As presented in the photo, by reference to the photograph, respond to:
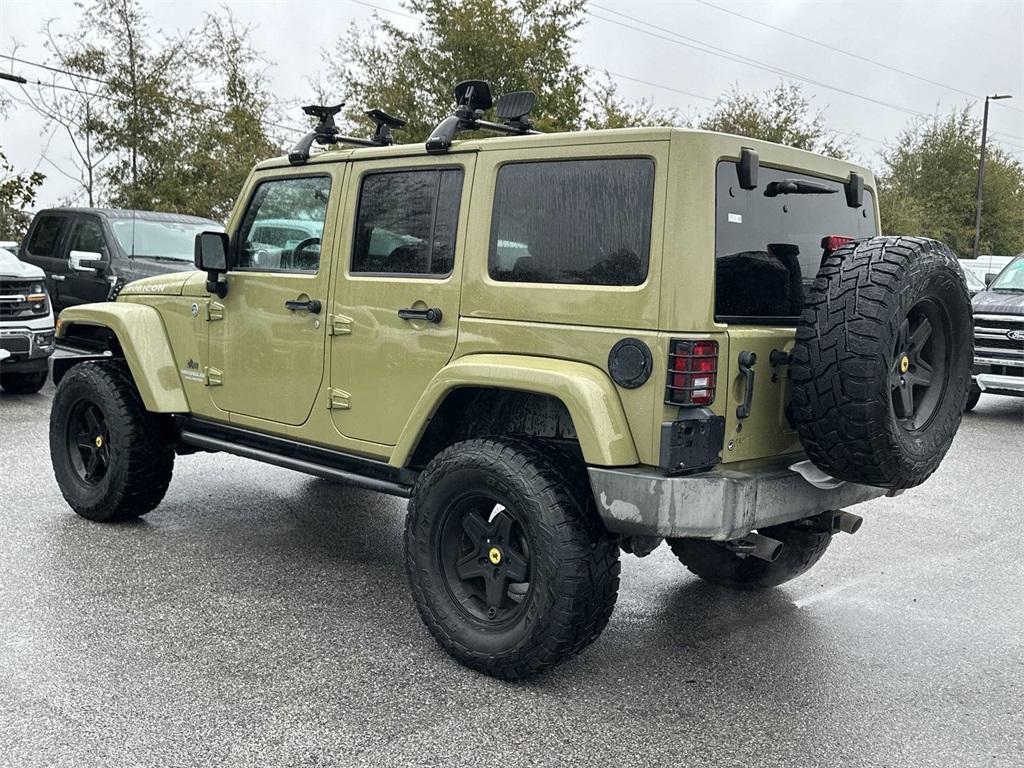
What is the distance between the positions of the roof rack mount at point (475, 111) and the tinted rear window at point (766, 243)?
3.31ft

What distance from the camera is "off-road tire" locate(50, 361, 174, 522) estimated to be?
17.3ft

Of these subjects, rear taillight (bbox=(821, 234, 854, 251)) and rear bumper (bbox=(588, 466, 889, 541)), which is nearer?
rear bumper (bbox=(588, 466, 889, 541))

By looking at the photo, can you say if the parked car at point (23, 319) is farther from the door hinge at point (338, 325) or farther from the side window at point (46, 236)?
the door hinge at point (338, 325)

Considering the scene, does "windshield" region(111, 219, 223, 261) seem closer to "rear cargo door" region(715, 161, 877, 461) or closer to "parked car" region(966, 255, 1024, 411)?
"rear cargo door" region(715, 161, 877, 461)

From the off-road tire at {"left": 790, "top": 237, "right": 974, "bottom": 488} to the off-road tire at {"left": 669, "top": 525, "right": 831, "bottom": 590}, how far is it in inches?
44.6

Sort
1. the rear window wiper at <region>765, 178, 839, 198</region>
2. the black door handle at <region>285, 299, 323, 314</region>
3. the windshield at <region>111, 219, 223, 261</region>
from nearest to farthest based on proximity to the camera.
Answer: the rear window wiper at <region>765, 178, 839, 198</region> → the black door handle at <region>285, 299, 323, 314</region> → the windshield at <region>111, 219, 223, 261</region>

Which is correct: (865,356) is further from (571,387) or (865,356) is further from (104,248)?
(104,248)

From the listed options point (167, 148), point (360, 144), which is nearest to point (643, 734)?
point (360, 144)

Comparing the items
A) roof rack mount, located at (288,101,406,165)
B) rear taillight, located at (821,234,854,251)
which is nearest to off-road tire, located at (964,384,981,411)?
rear taillight, located at (821,234,854,251)

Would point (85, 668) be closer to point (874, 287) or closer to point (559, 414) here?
point (559, 414)

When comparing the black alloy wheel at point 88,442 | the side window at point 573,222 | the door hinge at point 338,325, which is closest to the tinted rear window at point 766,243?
the side window at point 573,222

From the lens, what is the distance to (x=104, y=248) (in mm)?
10570

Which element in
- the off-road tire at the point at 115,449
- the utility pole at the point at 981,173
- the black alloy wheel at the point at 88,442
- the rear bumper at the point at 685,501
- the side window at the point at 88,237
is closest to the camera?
the rear bumper at the point at 685,501

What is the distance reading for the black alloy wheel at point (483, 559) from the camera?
3.69 m
